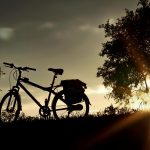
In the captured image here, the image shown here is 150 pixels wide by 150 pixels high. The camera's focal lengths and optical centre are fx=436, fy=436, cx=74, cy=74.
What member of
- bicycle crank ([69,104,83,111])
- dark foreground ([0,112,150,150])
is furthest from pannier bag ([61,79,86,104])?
dark foreground ([0,112,150,150])

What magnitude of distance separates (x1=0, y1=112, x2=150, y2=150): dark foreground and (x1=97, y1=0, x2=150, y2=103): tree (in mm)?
37048

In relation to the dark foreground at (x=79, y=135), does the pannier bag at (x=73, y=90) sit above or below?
above

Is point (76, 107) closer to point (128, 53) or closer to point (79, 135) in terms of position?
point (79, 135)

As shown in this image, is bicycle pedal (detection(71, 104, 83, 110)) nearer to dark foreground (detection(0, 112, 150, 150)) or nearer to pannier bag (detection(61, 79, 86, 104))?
pannier bag (detection(61, 79, 86, 104))

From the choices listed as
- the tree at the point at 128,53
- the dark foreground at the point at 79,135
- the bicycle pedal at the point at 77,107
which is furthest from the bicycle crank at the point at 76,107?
the tree at the point at 128,53

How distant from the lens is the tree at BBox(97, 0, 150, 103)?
49812 millimetres

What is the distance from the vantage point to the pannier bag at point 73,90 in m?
16.7

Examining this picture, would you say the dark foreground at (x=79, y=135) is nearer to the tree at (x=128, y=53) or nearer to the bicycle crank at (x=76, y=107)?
the bicycle crank at (x=76, y=107)

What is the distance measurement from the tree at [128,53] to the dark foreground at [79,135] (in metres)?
37.0

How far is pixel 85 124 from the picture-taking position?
41.9 ft

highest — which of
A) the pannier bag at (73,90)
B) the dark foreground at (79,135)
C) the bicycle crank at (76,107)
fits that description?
the pannier bag at (73,90)

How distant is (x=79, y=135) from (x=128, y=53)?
3998 cm

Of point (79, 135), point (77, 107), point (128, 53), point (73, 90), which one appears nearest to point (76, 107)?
point (77, 107)

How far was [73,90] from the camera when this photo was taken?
1667 centimetres
